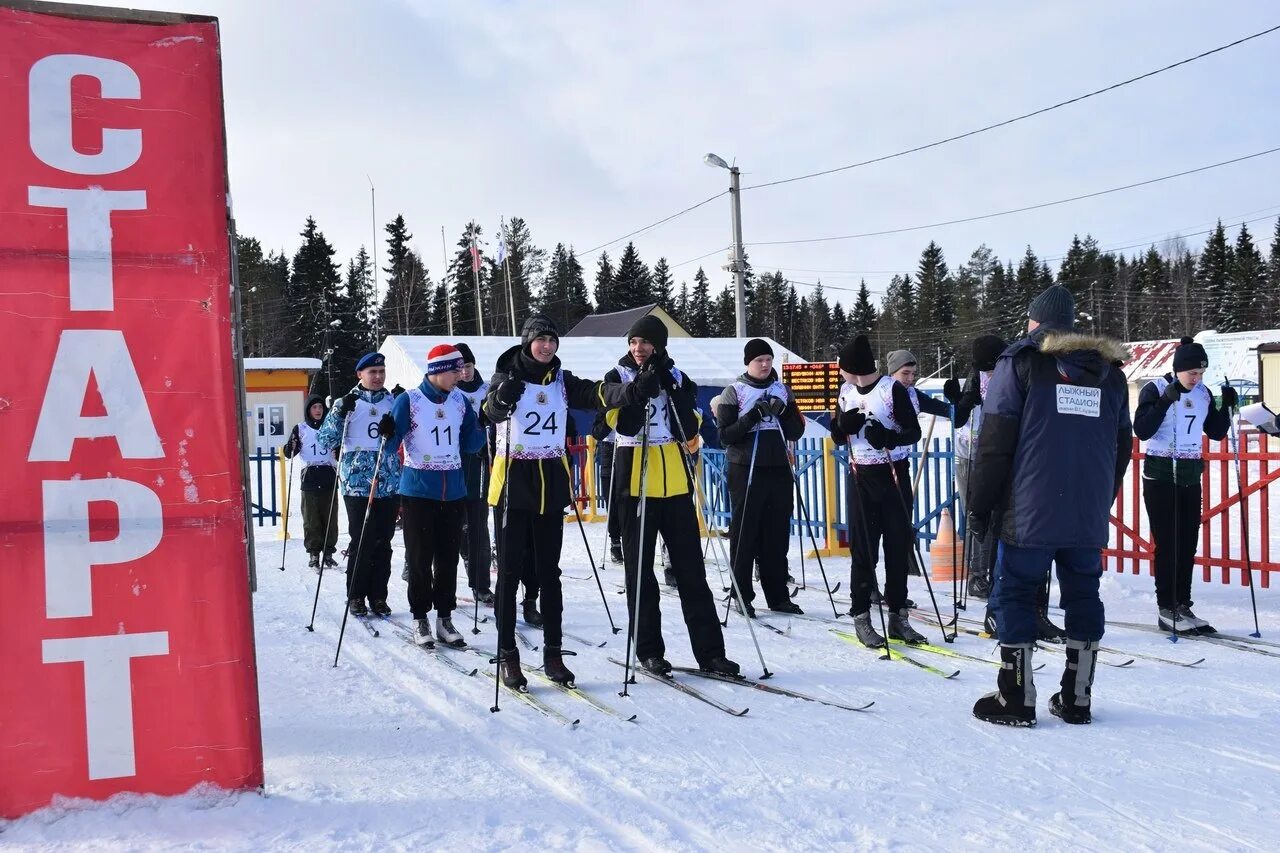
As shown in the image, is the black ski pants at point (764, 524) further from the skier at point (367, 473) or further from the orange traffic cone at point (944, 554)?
the skier at point (367, 473)

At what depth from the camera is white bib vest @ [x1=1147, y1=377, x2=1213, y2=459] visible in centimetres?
626

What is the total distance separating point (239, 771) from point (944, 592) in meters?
6.25

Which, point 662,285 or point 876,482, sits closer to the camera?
point 876,482

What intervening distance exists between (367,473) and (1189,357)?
5939 millimetres

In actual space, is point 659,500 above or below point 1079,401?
below

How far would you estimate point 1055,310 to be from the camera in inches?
170

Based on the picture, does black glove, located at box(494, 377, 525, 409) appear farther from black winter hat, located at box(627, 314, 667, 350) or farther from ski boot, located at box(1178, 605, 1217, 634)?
ski boot, located at box(1178, 605, 1217, 634)

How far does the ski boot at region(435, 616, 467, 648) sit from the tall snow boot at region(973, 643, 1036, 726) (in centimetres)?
310

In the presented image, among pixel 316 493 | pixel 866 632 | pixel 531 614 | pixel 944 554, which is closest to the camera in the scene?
pixel 866 632

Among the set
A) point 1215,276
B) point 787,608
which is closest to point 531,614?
point 787,608

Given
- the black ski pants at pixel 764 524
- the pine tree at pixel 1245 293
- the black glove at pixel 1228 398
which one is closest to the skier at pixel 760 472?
the black ski pants at pixel 764 524

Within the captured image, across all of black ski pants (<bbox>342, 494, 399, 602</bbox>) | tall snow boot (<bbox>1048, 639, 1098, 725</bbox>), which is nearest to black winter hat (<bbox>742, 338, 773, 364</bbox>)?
black ski pants (<bbox>342, 494, 399, 602</bbox>)

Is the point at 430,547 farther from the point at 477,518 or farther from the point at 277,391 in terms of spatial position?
the point at 277,391

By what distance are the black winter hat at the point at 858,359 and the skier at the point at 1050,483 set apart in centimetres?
195
